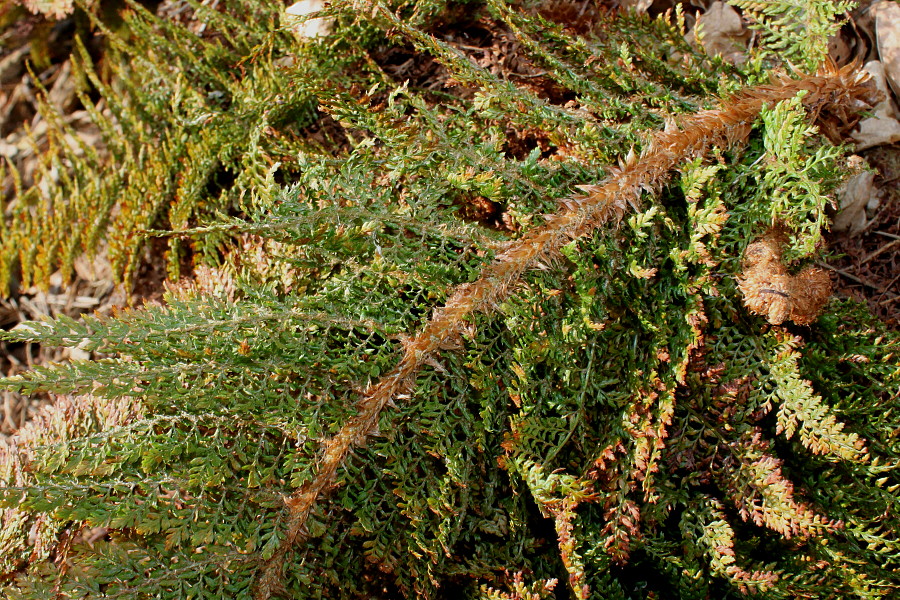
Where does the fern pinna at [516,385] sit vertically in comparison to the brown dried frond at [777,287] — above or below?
below

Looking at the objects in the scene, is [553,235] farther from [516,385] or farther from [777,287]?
[777,287]

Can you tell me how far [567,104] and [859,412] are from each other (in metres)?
1.46

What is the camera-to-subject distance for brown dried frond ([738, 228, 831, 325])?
6.43 ft

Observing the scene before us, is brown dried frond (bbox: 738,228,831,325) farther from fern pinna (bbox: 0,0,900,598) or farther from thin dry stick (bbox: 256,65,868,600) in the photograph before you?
thin dry stick (bbox: 256,65,868,600)

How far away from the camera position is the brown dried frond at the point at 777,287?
196 cm

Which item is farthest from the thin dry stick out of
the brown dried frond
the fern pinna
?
the brown dried frond

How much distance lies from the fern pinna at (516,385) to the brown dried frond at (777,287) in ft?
0.04

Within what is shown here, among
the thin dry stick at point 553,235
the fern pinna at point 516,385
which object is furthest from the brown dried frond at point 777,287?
the thin dry stick at point 553,235

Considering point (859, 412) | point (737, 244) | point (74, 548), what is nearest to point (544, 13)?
point (737, 244)

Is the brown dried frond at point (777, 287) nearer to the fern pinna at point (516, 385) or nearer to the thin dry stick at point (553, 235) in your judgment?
the fern pinna at point (516, 385)

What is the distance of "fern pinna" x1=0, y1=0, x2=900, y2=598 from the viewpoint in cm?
184

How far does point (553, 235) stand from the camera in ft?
6.50

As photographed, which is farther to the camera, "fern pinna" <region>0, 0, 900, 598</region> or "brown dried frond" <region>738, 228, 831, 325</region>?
"brown dried frond" <region>738, 228, 831, 325</region>

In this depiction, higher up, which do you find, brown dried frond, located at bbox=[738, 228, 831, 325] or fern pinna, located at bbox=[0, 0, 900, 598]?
brown dried frond, located at bbox=[738, 228, 831, 325]
